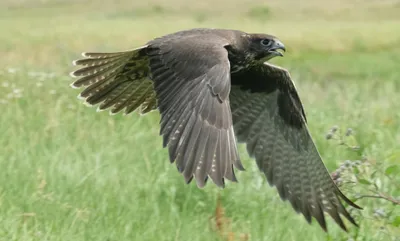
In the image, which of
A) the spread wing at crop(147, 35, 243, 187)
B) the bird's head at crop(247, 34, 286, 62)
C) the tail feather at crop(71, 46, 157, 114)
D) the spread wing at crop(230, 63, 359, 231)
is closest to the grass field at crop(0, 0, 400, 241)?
the spread wing at crop(230, 63, 359, 231)

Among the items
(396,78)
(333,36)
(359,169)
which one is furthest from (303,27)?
(359,169)

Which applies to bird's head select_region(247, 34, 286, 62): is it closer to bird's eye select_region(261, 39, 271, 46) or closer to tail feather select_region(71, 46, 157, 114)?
bird's eye select_region(261, 39, 271, 46)

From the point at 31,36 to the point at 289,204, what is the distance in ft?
46.4

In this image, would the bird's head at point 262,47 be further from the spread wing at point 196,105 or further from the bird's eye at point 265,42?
the spread wing at point 196,105

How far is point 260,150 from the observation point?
568cm

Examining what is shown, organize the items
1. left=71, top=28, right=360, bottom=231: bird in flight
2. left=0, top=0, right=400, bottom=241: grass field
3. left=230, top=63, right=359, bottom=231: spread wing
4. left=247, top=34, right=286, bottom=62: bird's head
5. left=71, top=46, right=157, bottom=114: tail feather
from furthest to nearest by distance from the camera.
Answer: left=71, top=46, right=157, bottom=114: tail feather < left=247, top=34, right=286, bottom=62: bird's head < left=230, top=63, right=359, bottom=231: spread wing < left=0, top=0, right=400, bottom=241: grass field < left=71, top=28, right=360, bottom=231: bird in flight

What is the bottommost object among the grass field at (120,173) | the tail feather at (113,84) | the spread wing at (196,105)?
the grass field at (120,173)

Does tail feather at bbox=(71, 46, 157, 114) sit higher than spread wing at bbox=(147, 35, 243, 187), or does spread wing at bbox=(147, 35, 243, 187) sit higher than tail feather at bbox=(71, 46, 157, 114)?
spread wing at bbox=(147, 35, 243, 187)

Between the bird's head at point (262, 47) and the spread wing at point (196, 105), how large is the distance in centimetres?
55

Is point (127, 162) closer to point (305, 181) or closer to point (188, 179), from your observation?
point (305, 181)

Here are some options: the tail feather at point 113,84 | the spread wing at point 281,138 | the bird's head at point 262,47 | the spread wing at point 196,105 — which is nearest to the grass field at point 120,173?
the spread wing at point 281,138

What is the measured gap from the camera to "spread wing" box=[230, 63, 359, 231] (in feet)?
17.0

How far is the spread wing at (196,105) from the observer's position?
4051 millimetres

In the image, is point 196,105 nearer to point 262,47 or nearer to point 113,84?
point 262,47
